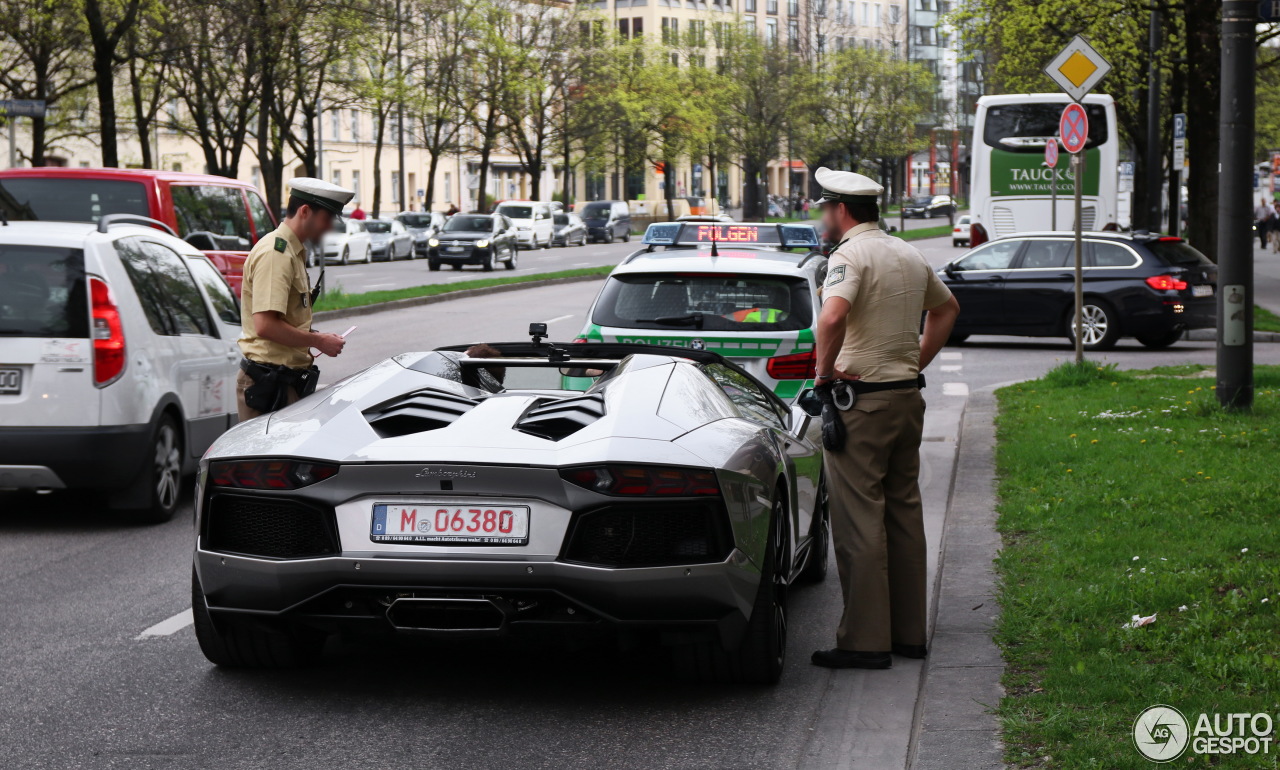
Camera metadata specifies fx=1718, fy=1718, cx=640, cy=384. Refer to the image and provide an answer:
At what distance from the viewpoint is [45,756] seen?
488 centimetres

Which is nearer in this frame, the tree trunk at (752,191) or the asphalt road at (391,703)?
the asphalt road at (391,703)

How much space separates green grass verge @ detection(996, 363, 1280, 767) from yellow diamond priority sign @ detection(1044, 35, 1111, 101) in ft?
11.5

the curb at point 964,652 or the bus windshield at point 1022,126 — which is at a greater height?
the bus windshield at point 1022,126

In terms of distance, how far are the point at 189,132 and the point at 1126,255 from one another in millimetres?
43303

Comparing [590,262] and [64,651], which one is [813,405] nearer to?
[64,651]

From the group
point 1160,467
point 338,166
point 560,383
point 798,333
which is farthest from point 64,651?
point 338,166

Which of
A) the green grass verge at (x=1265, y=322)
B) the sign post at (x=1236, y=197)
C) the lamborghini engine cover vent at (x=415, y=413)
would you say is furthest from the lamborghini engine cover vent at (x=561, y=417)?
the green grass verge at (x=1265, y=322)

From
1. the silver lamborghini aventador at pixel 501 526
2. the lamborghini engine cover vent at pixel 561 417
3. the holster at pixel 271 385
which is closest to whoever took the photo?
the silver lamborghini aventador at pixel 501 526

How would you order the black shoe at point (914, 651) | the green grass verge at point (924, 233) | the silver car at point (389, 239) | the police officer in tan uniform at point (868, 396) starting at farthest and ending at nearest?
the green grass verge at point (924, 233) → the silver car at point (389, 239) → the black shoe at point (914, 651) → the police officer in tan uniform at point (868, 396)

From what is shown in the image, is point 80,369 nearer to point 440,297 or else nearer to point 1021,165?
point 440,297

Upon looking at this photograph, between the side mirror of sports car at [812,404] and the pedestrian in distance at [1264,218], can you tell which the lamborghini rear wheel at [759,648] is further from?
the pedestrian in distance at [1264,218]

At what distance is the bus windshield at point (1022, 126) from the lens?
29.5 metres

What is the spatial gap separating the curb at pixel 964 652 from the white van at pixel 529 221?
52.6 meters

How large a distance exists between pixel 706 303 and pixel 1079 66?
254 inches
